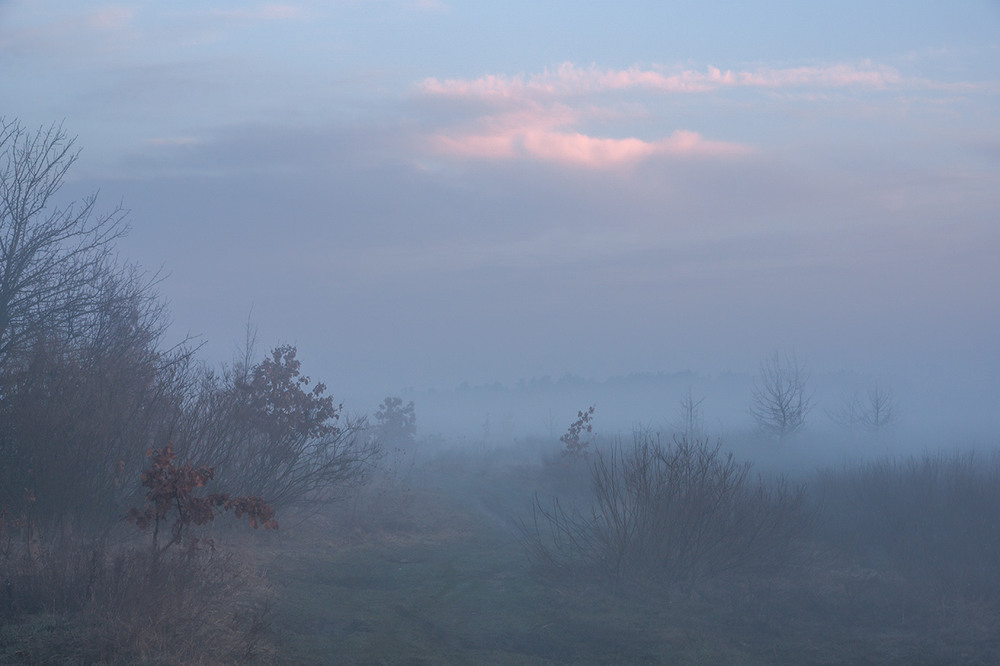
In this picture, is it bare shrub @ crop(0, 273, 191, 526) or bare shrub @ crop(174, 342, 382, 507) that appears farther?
bare shrub @ crop(174, 342, 382, 507)

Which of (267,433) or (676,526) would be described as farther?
(267,433)

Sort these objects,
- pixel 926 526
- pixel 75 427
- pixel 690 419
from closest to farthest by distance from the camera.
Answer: pixel 75 427, pixel 926 526, pixel 690 419

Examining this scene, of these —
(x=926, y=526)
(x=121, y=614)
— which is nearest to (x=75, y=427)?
(x=121, y=614)

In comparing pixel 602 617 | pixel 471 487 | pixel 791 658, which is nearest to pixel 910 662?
pixel 791 658

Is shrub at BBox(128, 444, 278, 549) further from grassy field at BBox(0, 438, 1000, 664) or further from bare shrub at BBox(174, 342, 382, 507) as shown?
bare shrub at BBox(174, 342, 382, 507)

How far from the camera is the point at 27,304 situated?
11391 mm

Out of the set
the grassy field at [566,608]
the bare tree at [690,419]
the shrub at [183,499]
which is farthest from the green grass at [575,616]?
the bare tree at [690,419]

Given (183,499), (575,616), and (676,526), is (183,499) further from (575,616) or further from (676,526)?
(676,526)

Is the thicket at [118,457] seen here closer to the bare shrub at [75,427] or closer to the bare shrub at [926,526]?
the bare shrub at [75,427]

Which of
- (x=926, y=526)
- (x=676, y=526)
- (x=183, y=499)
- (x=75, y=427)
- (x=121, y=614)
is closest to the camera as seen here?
(x=121, y=614)

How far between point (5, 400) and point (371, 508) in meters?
9.34

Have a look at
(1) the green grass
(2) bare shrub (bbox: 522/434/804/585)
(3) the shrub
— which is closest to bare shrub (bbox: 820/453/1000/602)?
(1) the green grass

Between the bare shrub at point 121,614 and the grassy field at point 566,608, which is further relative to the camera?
the grassy field at point 566,608

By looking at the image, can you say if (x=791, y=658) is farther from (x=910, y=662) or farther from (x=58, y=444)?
(x=58, y=444)
